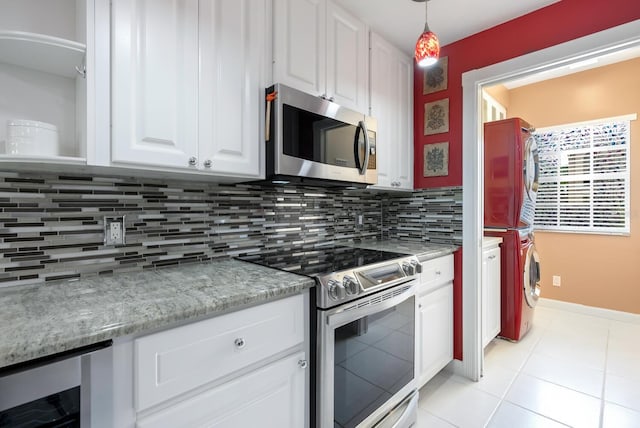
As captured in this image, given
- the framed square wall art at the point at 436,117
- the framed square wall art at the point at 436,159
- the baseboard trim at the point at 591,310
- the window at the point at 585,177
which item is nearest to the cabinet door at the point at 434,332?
the framed square wall art at the point at 436,159

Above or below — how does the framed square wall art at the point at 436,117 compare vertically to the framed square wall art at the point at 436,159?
above

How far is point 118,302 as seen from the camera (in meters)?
0.94

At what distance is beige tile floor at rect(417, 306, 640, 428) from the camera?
1760mm

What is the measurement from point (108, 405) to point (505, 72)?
2.56 metres

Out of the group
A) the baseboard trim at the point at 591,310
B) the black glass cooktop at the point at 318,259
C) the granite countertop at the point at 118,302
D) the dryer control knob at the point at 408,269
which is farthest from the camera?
the baseboard trim at the point at 591,310

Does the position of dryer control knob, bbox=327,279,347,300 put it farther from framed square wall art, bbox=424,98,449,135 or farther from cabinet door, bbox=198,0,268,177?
framed square wall art, bbox=424,98,449,135

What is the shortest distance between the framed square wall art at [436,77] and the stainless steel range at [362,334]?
4.69 feet

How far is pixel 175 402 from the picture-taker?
882 millimetres

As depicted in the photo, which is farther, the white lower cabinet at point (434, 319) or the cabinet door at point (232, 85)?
the white lower cabinet at point (434, 319)

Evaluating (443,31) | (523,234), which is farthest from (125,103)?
(523,234)

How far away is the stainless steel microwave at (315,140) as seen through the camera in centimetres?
144

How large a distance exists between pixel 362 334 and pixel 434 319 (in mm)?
846

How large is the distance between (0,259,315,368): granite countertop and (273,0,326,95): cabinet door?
100 cm

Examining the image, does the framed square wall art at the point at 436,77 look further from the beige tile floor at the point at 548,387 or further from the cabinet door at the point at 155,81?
the beige tile floor at the point at 548,387
